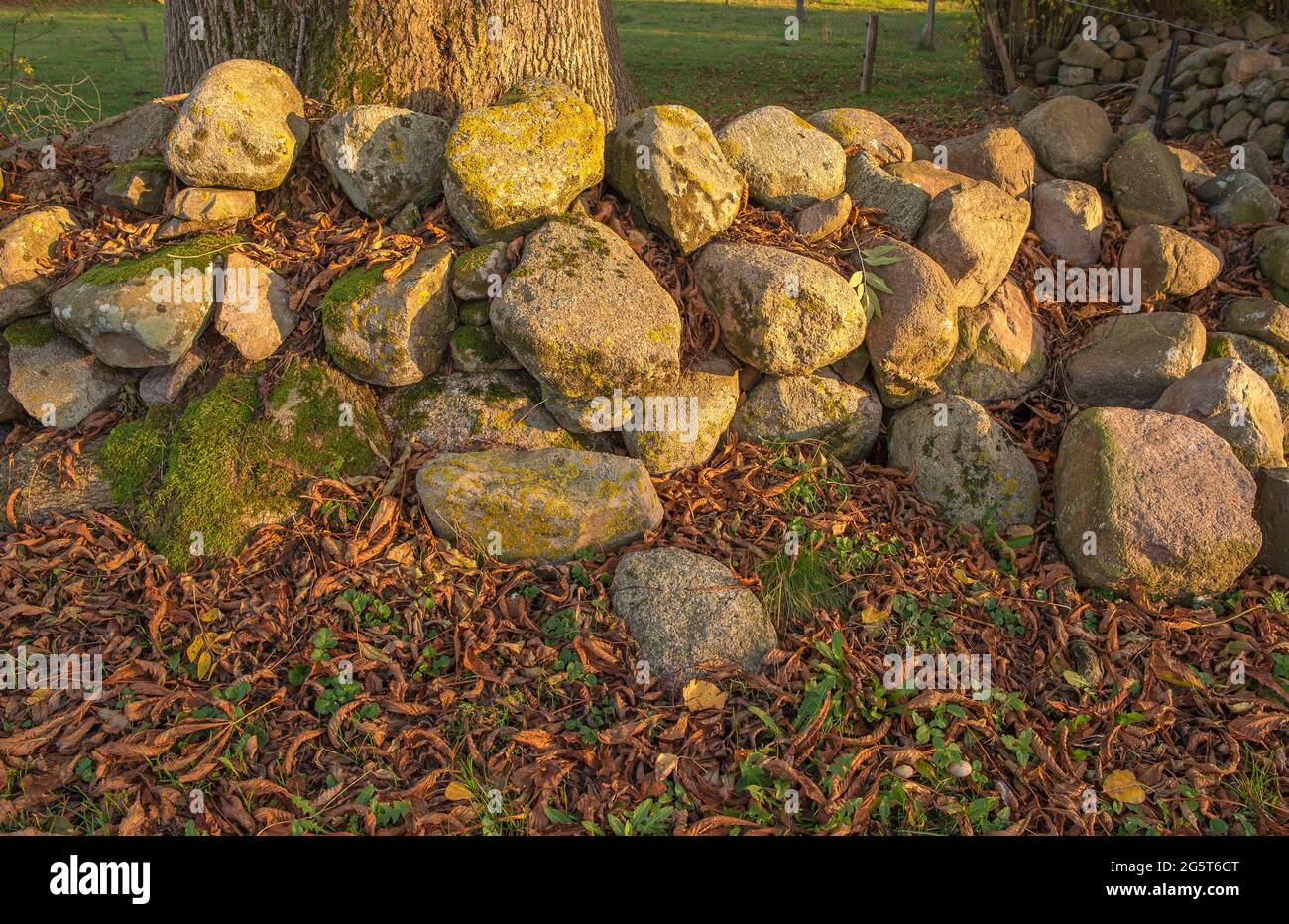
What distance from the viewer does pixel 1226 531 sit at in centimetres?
406

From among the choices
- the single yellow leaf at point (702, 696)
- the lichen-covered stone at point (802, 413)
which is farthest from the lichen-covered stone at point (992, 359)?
the single yellow leaf at point (702, 696)

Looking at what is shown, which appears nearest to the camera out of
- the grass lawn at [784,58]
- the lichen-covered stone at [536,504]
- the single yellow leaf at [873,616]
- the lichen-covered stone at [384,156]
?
the single yellow leaf at [873,616]

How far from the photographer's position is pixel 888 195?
5117 millimetres

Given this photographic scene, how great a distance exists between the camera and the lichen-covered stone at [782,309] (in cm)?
443

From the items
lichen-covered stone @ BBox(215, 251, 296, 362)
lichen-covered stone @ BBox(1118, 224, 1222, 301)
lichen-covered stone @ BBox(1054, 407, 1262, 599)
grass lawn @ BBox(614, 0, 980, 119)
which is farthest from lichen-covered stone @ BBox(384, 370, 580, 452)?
grass lawn @ BBox(614, 0, 980, 119)

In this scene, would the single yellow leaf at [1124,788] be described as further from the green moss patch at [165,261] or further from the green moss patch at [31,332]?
the green moss patch at [31,332]

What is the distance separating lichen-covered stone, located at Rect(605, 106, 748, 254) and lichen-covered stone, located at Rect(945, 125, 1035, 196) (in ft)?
5.96

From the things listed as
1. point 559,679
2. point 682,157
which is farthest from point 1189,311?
point 559,679

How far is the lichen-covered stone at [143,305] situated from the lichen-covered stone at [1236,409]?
4956mm

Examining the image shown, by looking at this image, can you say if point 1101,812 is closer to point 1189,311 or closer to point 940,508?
point 940,508

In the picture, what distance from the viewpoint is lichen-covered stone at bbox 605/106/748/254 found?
4.59 meters

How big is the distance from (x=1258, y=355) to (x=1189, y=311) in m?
0.48

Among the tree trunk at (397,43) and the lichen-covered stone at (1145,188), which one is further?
the lichen-covered stone at (1145,188)

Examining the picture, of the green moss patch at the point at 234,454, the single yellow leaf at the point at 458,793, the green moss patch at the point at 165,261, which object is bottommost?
the single yellow leaf at the point at 458,793
